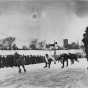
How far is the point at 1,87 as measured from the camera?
10422mm

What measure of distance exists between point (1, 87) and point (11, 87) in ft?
2.01

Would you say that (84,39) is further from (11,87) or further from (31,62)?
(31,62)

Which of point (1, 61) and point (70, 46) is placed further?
point (70, 46)

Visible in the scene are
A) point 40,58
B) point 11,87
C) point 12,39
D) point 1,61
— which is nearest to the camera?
point 11,87

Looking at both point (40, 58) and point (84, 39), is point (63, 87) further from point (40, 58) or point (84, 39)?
point (40, 58)

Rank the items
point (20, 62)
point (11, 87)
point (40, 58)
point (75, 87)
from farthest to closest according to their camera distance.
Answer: point (40, 58), point (20, 62), point (11, 87), point (75, 87)

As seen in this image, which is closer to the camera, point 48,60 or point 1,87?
point 1,87

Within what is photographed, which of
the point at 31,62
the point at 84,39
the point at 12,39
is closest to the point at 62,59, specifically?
the point at 84,39

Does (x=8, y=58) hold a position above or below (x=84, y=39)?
below

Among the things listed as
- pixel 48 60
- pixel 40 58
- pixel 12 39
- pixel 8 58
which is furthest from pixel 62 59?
pixel 12 39

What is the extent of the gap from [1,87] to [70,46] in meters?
53.3

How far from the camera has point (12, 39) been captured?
6012 cm

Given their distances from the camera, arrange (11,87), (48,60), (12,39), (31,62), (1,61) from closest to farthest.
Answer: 1. (11,87)
2. (48,60)
3. (1,61)
4. (31,62)
5. (12,39)

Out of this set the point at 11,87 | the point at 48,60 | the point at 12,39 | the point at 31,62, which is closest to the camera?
the point at 11,87
